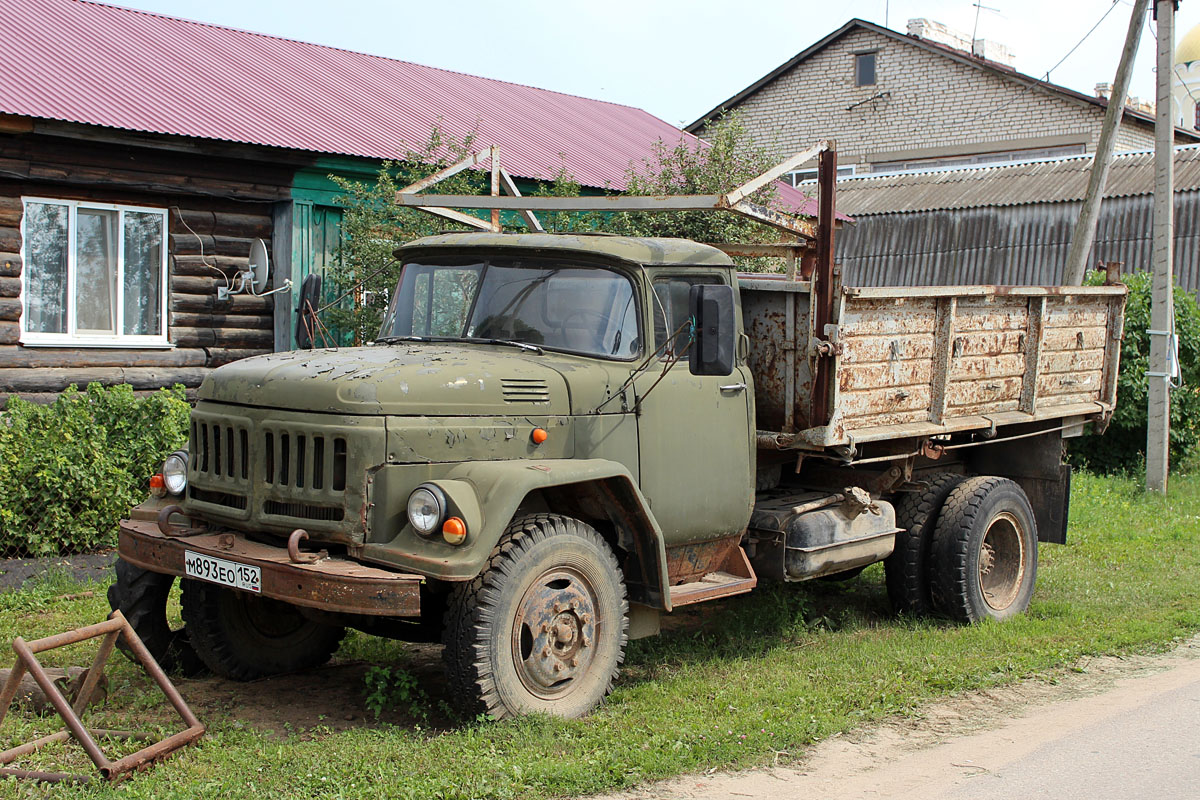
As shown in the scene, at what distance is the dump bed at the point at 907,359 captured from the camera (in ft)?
22.4

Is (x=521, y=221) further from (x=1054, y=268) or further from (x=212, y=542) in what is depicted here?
(x=1054, y=268)

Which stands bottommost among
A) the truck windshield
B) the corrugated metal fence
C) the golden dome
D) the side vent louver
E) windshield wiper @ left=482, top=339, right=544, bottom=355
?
the side vent louver

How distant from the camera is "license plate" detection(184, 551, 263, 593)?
205 inches

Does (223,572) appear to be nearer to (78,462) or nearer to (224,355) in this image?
(78,462)

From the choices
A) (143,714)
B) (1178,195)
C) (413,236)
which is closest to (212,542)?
(143,714)

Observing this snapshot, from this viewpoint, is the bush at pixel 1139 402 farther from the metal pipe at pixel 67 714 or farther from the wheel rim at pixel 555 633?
the metal pipe at pixel 67 714

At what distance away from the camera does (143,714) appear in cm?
559

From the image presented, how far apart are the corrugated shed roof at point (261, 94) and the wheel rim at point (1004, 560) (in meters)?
7.29

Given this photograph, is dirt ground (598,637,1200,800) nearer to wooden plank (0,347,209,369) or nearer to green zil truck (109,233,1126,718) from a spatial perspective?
green zil truck (109,233,1126,718)

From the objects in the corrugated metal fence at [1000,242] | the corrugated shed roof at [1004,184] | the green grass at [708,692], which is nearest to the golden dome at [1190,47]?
the corrugated shed roof at [1004,184]

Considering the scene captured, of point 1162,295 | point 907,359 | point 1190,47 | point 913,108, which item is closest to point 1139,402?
point 1162,295

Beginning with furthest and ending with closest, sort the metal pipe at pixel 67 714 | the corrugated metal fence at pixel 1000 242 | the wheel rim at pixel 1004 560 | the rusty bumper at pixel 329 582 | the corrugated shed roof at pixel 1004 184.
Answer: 1. the corrugated shed roof at pixel 1004 184
2. the corrugated metal fence at pixel 1000 242
3. the wheel rim at pixel 1004 560
4. the rusty bumper at pixel 329 582
5. the metal pipe at pixel 67 714

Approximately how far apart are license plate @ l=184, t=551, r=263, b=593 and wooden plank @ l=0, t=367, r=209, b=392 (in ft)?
18.7

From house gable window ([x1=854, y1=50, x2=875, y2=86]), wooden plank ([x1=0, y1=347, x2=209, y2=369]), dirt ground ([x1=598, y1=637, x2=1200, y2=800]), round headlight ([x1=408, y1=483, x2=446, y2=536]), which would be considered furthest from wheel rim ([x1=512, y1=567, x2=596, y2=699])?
house gable window ([x1=854, y1=50, x2=875, y2=86])
